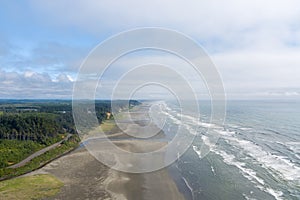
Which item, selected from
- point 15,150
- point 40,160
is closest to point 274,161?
point 40,160

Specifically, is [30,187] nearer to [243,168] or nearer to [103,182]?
[103,182]

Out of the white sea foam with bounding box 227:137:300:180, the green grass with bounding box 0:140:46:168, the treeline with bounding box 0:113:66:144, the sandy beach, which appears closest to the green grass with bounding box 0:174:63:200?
the sandy beach

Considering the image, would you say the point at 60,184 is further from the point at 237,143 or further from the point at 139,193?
the point at 237,143

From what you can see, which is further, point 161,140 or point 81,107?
point 81,107

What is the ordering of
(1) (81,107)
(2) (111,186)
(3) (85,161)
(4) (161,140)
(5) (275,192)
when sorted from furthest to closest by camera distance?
(1) (81,107) < (4) (161,140) < (3) (85,161) < (2) (111,186) < (5) (275,192)

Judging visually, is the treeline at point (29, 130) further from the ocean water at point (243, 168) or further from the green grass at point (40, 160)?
the ocean water at point (243, 168)

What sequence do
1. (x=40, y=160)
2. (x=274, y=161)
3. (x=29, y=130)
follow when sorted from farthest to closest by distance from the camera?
(x=29, y=130), (x=40, y=160), (x=274, y=161)

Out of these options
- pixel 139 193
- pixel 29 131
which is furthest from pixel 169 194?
pixel 29 131
